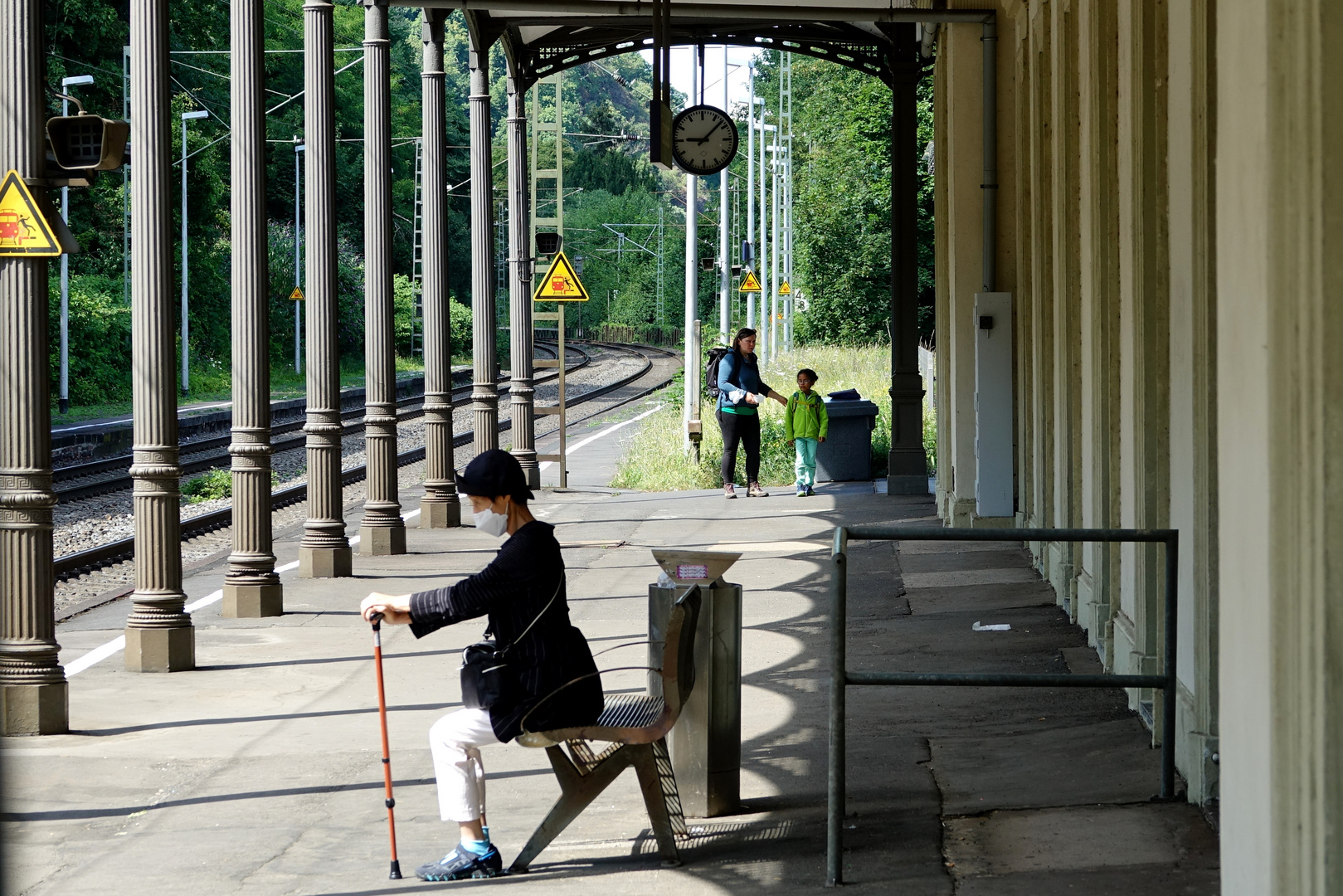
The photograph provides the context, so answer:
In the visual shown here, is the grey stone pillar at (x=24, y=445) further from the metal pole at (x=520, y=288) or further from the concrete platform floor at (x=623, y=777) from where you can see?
the metal pole at (x=520, y=288)

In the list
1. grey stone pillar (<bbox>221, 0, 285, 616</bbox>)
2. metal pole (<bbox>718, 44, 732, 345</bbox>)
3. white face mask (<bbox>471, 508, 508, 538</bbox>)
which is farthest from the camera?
metal pole (<bbox>718, 44, 732, 345</bbox>)

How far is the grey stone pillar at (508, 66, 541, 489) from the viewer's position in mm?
21328

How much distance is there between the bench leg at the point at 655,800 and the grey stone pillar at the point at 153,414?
191 inches

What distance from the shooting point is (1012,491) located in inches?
588

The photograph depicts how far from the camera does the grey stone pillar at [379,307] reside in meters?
15.3

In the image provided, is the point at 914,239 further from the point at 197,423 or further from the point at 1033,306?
the point at 197,423

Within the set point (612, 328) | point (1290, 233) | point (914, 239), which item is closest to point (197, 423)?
point (914, 239)

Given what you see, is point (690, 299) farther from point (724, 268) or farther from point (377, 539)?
point (377, 539)

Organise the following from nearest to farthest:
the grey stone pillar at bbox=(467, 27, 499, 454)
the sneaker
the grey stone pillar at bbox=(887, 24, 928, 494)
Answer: the sneaker < the grey stone pillar at bbox=(887, 24, 928, 494) < the grey stone pillar at bbox=(467, 27, 499, 454)

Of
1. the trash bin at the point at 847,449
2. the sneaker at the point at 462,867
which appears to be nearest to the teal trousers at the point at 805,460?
the trash bin at the point at 847,449

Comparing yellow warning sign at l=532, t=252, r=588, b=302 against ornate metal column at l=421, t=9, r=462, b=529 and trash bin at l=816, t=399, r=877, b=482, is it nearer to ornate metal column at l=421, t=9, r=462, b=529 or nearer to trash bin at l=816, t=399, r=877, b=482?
ornate metal column at l=421, t=9, r=462, b=529

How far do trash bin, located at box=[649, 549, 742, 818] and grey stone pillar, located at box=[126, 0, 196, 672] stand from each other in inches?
172

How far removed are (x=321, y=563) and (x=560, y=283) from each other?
26.3ft

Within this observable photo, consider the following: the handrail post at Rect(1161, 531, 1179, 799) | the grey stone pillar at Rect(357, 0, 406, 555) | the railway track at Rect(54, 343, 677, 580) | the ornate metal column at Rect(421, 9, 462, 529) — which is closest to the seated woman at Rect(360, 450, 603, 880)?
the handrail post at Rect(1161, 531, 1179, 799)
